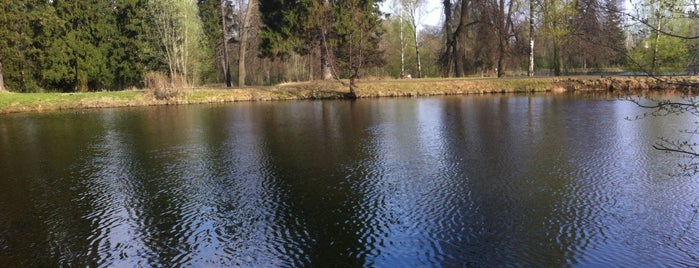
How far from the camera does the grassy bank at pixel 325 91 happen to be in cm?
3314

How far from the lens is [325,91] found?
35.3 meters

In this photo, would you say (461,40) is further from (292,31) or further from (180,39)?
(180,39)

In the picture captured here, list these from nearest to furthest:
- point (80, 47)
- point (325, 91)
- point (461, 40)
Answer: point (325, 91), point (80, 47), point (461, 40)

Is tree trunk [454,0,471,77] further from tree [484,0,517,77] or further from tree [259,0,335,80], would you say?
tree [259,0,335,80]

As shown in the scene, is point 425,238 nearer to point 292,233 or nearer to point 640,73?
point 292,233

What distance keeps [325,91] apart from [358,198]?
85.9ft

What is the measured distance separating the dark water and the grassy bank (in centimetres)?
1589

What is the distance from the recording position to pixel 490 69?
54.9 metres

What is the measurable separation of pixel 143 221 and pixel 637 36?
7877 mm

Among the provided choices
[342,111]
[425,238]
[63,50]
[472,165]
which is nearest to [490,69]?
[342,111]

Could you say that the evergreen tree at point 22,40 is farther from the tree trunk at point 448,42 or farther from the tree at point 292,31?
the tree trunk at point 448,42

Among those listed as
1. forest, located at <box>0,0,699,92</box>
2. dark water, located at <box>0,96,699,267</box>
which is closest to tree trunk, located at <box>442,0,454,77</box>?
forest, located at <box>0,0,699,92</box>

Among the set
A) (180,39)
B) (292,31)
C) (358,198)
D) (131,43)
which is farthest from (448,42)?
(358,198)

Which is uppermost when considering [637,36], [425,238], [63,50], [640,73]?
[63,50]
